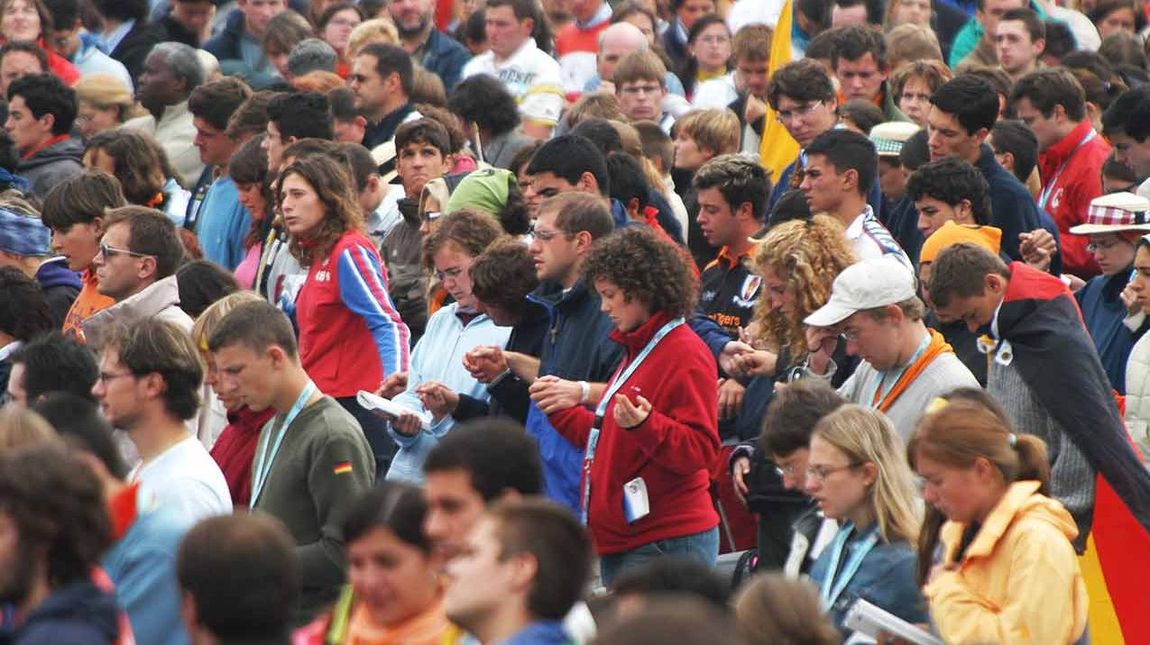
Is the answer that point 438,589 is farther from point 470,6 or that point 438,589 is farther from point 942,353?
point 470,6

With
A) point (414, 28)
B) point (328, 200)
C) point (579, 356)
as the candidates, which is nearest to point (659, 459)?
point (579, 356)

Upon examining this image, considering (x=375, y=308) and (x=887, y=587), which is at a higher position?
(x=887, y=587)

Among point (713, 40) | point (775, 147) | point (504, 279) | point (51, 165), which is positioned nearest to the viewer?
point (504, 279)

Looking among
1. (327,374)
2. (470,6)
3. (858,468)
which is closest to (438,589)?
(858,468)

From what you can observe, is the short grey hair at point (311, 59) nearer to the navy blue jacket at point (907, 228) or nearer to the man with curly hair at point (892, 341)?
the navy blue jacket at point (907, 228)

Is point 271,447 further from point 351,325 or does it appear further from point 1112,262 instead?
point 1112,262

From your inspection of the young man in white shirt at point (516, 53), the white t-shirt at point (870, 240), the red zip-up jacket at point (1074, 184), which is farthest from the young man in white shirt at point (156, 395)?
the young man in white shirt at point (516, 53)

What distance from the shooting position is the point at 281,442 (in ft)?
21.5

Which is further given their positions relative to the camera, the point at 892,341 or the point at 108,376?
A: the point at 892,341

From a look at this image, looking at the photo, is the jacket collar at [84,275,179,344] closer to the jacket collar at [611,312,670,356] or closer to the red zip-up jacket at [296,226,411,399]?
the red zip-up jacket at [296,226,411,399]

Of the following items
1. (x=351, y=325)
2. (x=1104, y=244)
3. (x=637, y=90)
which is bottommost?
(x=637, y=90)

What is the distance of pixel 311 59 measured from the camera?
1350cm

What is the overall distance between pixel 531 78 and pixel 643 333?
7043 millimetres

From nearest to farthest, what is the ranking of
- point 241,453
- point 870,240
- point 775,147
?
point 241,453 < point 870,240 < point 775,147
